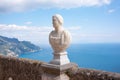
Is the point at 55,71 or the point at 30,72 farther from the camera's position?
the point at 30,72

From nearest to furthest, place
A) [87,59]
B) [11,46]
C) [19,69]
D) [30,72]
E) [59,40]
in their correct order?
[59,40] < [30,72] < [19,69] < [87,59] < [11,46]

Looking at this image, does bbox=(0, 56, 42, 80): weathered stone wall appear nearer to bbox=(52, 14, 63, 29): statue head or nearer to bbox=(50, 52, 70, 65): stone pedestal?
bbox=(50, 52, 70, 65): stone pedestal

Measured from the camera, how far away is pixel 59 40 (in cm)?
394

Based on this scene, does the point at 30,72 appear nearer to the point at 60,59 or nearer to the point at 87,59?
the point at 60,59

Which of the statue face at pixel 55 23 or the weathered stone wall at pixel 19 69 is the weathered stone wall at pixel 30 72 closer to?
the weathered stone wall at pixel 19 69

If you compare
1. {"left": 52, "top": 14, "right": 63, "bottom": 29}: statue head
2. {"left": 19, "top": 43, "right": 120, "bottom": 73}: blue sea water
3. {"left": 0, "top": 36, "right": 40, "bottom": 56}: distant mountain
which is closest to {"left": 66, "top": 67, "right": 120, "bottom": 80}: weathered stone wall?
{"left": 19, "top": 43, "right": 120, "bottom": 73}: blue sea water

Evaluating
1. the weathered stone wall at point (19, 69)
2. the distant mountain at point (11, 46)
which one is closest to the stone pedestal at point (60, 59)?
the weathered stone wall at point (19, 69)

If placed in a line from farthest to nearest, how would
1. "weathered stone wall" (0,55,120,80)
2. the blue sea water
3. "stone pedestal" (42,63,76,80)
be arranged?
the blue sea water, "weathered stone wall" (0,55,120,80), "stone pedestal" (42,63,76,80)

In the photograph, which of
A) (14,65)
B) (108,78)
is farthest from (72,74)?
(14,65)

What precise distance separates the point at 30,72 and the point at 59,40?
289cm

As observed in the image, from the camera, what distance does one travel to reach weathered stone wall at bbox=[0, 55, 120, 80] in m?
4.56

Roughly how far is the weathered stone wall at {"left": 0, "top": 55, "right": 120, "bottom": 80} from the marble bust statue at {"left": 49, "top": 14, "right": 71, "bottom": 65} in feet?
2.99

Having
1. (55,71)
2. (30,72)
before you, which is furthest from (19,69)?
(55,71)

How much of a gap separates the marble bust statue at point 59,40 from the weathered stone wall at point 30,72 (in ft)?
2.99
